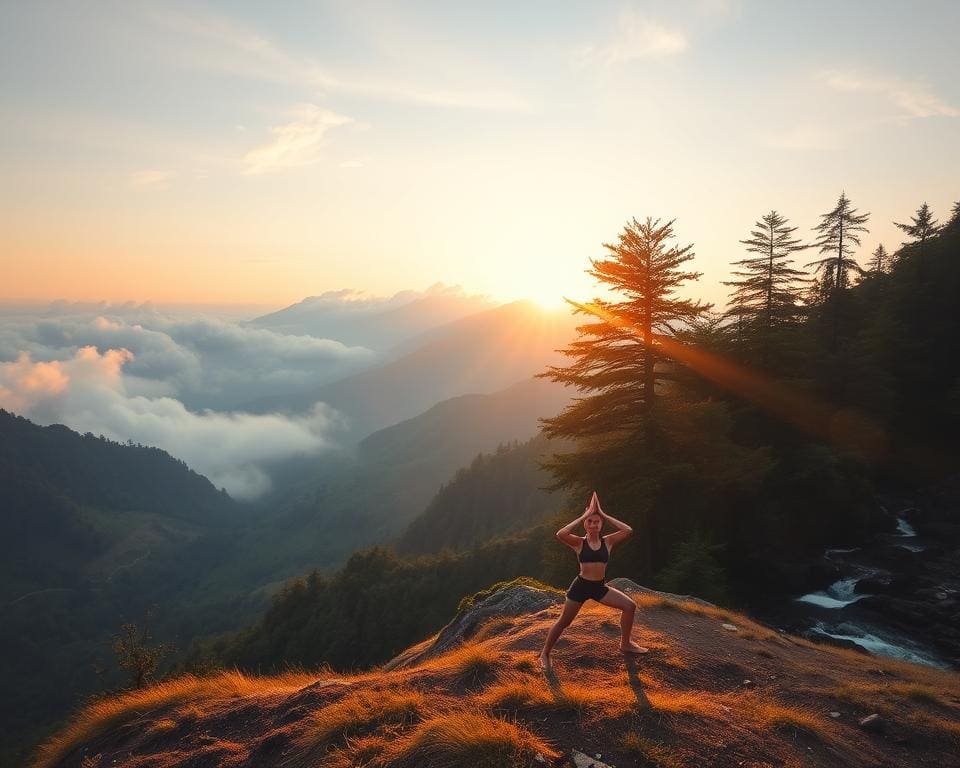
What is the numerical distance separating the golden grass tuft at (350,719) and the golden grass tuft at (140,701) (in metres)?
2.35

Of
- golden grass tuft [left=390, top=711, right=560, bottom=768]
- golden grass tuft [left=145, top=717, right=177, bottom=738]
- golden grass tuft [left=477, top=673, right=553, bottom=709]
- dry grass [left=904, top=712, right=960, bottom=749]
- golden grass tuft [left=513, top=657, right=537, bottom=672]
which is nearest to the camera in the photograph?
golden grass tuft [left=390, top=711, right=560, bottom=768]

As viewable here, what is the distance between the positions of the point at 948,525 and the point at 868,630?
51.5 ft

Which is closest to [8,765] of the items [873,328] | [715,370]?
[715,370]

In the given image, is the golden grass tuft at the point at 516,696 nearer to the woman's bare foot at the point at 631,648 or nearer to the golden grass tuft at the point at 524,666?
the golden grass tuft at the point at 524,666

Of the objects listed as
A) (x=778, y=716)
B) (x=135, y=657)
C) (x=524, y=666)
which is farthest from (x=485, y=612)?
(x=135, y=657)

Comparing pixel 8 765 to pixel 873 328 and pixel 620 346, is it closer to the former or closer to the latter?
pixel 620 346

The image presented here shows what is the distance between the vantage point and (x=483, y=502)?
12638 centimetres

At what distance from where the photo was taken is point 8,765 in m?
83.9

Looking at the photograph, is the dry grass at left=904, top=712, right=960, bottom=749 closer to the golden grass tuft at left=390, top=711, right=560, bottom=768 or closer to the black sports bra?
the black sports bra

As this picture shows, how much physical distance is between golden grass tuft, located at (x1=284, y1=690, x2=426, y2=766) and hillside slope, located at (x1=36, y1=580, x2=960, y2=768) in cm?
2

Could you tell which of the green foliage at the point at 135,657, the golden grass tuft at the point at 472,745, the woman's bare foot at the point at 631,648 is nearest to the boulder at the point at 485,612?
the woman's bare foot at the point at 631,648

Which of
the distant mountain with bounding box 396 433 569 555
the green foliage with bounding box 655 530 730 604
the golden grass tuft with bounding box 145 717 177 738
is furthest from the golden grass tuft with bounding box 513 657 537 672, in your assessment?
the distant mountain with bounding box 396 433 569 555

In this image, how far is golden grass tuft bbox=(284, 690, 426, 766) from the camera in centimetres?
657

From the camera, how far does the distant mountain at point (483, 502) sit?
117 metres
